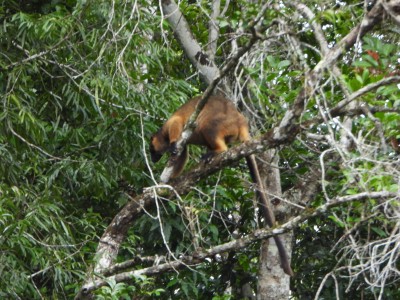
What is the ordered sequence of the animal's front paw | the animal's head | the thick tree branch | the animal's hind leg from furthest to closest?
the animal's head, the animal's hind leg, the animal's front paw, the thick tree branch

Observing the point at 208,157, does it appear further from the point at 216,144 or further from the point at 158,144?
the point at 158,144

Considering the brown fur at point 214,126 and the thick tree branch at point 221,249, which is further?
the brown fur at point 214,126

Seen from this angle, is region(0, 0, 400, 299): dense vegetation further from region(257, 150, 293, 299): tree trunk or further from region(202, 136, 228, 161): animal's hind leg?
region(202, 136, 228, 161): animal's hind leg

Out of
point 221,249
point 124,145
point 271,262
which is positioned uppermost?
point 124,145

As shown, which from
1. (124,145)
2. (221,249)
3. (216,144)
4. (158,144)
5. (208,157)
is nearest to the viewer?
(221,249)

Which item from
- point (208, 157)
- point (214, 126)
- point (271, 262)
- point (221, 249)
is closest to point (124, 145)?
point (214, 126)

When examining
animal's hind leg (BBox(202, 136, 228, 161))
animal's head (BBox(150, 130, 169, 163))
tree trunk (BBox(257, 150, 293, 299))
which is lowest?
tree trunk (BBox(257, 150, 293, 299))

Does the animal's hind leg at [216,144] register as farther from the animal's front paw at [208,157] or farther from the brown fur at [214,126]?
the animal's front paw at [208,157]

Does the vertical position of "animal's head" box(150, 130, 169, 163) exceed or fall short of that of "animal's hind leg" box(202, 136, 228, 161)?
it exceeds it

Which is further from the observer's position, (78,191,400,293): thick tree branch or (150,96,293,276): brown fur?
(150,96,293,276): brown fur

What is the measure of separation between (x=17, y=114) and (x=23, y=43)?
604mm

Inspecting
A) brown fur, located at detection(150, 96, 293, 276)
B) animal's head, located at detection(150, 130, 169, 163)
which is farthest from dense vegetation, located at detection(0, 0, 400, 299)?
brown fur, located at detection(150, 96, 293, 276)

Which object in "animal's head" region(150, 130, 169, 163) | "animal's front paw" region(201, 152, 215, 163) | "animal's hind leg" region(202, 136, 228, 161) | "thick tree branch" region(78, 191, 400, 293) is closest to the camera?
"thick tree branch" region(78, 191, 400, 293)

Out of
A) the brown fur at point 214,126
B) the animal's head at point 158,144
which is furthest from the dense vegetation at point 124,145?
the brown fur at point 214,126
